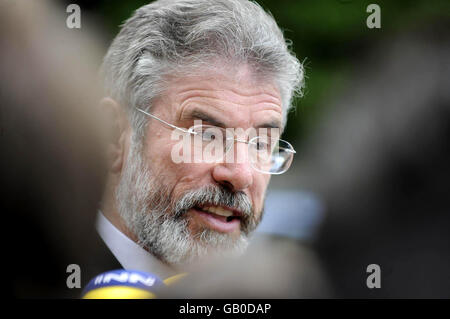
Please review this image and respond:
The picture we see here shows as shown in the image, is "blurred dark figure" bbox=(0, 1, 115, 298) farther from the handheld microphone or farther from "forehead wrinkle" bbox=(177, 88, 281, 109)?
the handheld microphone

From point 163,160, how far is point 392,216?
111 centimetres

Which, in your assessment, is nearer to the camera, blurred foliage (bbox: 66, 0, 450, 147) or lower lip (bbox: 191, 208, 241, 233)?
lower lip (bbox: 191, 208, 241, 233)

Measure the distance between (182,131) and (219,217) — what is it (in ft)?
1.15

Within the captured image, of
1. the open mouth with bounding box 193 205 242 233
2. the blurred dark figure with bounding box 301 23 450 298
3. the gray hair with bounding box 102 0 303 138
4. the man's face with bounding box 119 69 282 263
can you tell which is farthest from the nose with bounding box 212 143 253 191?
the blurred dark figure with bounding box 301 23 450 298

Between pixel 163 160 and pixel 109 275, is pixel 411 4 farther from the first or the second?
pixel 109 275

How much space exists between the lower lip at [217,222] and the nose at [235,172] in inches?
5.2

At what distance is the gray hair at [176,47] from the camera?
2.07 m

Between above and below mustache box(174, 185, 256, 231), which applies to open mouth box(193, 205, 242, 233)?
below

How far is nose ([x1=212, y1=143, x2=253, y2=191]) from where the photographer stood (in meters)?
2.04

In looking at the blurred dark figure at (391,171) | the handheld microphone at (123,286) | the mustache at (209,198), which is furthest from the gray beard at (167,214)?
the handheld microphone at (123,286)

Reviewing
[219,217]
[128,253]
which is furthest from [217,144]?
[128,253]

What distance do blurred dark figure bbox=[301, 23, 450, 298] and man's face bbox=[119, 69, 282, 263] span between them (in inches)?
23.4

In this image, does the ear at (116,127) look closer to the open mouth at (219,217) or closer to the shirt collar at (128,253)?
the shirt collar at (128,253)

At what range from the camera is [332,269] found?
7.79 ft
